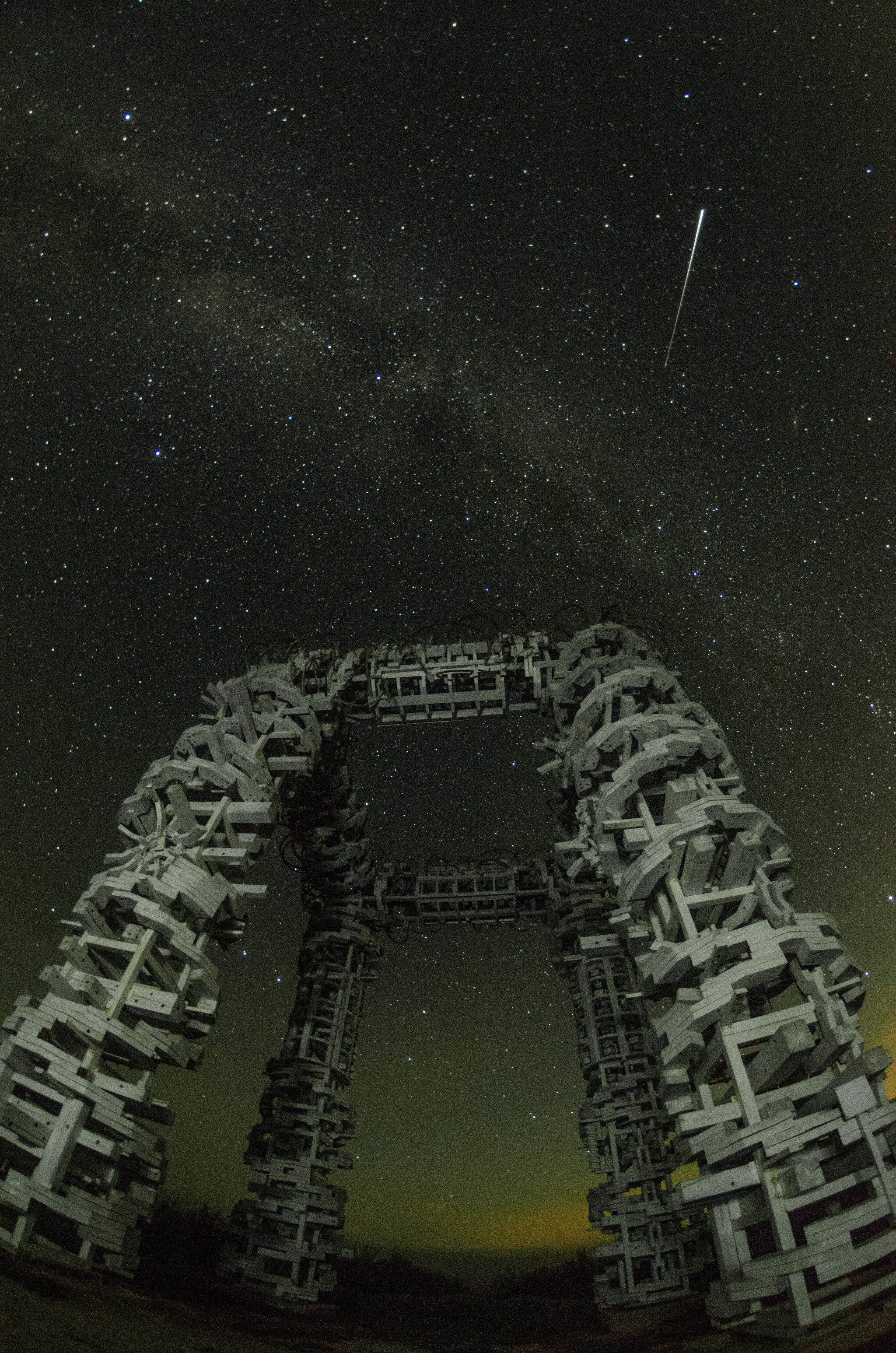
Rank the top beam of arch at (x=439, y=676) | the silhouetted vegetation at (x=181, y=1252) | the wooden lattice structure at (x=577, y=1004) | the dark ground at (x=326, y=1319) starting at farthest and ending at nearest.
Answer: the top beam of arch at (x=439, y=676), the silhouetted vegetation at (x=181, y=1252), the wooden lattice structure at (x=577, y=1004), the dark ground at (x=326, y=1319)

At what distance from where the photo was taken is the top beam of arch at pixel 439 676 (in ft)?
55.7

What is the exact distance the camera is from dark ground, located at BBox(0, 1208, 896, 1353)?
259 inches

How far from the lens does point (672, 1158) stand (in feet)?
57.0

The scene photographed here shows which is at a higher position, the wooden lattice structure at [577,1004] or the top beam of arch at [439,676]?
the top beam of arch at [439,676]

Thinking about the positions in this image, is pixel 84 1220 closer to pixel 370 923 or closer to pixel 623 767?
pixel 623 767

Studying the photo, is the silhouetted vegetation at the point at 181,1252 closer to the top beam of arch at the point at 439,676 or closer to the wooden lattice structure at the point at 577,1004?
the wooden lattice structure at the point at 577,1004

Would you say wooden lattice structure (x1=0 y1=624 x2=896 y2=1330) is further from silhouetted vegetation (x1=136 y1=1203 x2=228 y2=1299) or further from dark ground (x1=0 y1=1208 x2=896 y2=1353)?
silhouetted vegetation (x1=136 y1=1203 x2=228 y2=1299)

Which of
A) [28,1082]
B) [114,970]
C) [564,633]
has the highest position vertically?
[564,633]

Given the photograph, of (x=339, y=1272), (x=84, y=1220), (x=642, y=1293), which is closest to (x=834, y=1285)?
(x=84, y=1220)

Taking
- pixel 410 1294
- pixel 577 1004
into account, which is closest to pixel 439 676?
pixel 577 1004

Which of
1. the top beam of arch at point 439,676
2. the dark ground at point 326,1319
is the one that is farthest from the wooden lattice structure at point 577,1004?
the dark ground at point 326,1319

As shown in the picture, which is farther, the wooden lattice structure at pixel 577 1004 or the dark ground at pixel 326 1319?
the wooden lattice structure at pixel 577 1004

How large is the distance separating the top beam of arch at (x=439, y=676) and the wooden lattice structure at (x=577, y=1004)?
0.24 feet

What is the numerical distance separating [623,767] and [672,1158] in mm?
11172
